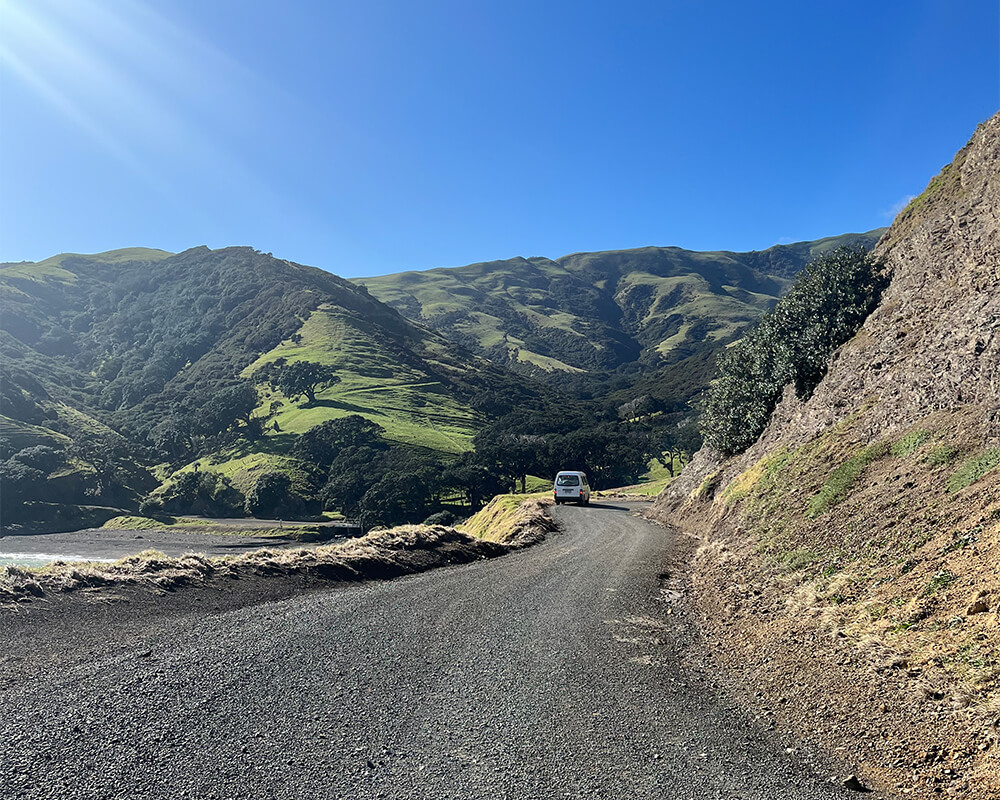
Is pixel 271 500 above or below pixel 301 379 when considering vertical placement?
below

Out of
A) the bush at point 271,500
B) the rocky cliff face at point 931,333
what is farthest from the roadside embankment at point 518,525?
the bush at point 271,500

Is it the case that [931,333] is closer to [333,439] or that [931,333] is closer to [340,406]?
[333,439]

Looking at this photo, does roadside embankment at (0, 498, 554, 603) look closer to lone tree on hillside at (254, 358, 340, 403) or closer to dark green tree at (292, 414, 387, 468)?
dark green tree at (292, 414, 387, 468)

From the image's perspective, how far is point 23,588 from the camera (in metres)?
9.52

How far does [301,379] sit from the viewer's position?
163 m

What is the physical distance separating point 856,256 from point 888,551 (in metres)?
22.2

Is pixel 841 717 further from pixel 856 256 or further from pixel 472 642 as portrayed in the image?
pixel 856 256

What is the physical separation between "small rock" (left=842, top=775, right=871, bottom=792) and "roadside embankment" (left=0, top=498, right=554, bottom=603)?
440 inches

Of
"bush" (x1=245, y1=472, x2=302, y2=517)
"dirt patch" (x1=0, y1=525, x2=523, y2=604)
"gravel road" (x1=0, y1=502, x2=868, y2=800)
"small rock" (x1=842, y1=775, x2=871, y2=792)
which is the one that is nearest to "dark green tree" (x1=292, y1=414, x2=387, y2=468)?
"bush" (x1=245, y1=472, x2=302, y2=517)

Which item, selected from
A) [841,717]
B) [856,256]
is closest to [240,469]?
[856,256]

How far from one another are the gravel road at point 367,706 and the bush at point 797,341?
18980 millimetres

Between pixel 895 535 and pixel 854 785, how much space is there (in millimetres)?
6753

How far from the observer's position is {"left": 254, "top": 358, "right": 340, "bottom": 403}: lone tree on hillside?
161500 millimetres

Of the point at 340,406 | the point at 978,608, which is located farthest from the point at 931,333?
Answer: the point at 340,406
